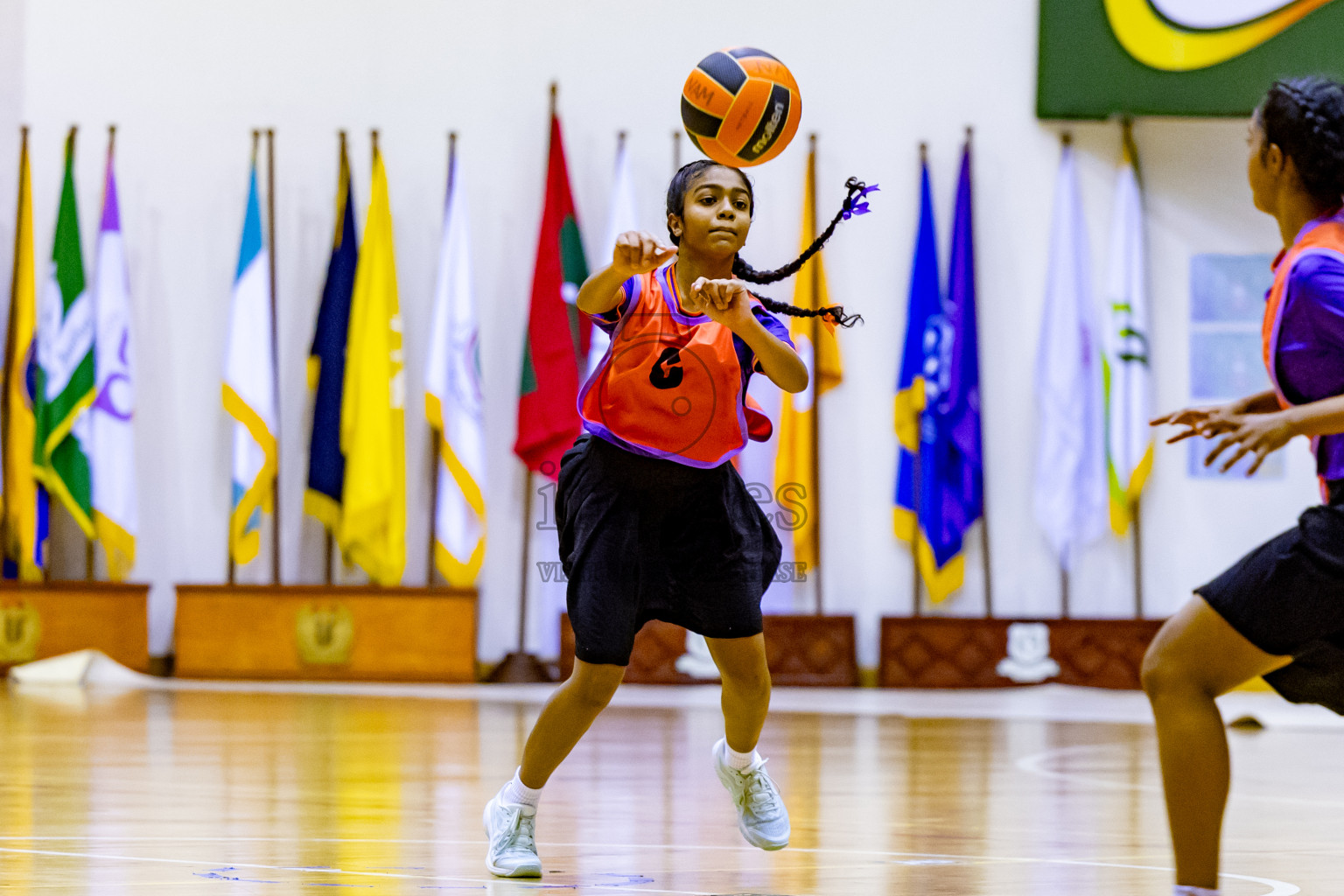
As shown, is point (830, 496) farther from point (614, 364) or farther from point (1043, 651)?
point (614, 364)

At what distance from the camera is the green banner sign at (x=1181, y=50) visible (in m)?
7.64

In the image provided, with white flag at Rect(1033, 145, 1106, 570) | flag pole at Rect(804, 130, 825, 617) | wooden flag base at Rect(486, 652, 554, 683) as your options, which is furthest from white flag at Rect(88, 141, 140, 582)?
white flag at Rect(1033, 145, 1106, 570)

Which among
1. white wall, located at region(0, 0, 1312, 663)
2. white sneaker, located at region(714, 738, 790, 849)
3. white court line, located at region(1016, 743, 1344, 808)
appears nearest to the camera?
white sneaker, located at region(714, 738, 790, 849)

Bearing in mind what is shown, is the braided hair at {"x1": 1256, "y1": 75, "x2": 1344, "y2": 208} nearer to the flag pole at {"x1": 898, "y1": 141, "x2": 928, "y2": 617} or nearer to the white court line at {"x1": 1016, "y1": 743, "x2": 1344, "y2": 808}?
the white court line at {"x1": 1016, "y1": 743, "x2": 1344, "y2": 808}

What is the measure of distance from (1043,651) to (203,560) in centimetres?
474

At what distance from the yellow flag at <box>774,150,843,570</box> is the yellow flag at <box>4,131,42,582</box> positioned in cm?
411

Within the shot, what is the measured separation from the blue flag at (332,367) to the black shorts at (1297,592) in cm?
652

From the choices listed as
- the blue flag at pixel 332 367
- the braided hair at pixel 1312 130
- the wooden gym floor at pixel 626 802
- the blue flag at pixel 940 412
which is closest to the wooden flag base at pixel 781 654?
the blue flag at pixel 940 412

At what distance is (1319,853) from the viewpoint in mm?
3062

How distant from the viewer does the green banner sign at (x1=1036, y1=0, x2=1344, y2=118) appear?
301 inches

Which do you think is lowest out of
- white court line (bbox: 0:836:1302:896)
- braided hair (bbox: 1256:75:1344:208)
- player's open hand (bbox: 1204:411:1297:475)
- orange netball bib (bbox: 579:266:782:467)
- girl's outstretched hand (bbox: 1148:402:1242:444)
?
white court line (bbox: 0:836:1302:896)

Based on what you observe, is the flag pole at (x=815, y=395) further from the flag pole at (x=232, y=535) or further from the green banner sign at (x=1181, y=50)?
the flag pole at (x=232, y=535)

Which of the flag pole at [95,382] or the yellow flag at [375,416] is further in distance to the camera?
the flag pole at [95,382]

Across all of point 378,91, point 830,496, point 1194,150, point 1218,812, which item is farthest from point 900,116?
point 1218,812
